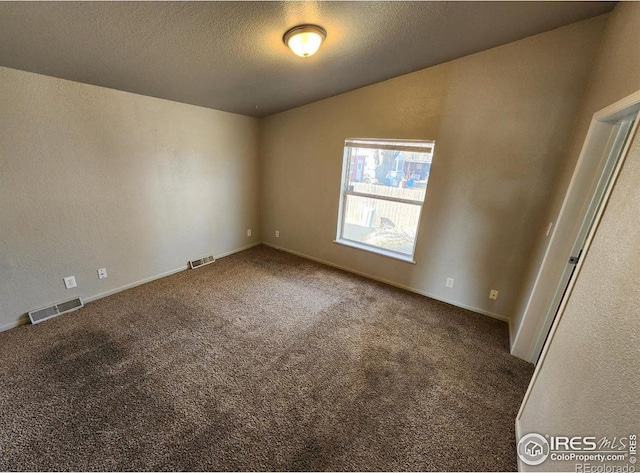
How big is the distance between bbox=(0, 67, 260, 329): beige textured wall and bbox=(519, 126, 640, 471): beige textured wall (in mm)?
3521

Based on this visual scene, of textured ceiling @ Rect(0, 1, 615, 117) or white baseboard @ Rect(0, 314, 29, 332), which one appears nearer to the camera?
textured ceiling @ Rect(0, 1, 615, 117)

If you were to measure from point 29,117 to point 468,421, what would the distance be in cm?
377

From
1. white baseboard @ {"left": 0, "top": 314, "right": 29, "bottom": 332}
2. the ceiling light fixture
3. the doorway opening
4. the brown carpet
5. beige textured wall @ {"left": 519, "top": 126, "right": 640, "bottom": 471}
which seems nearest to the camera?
beige textured wall @ {"left": 519, "top": 126, "right": 640, "bottom": 471}

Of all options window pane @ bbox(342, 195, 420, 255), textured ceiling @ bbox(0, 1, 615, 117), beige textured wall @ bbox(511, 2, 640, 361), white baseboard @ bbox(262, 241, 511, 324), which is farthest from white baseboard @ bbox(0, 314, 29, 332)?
beige textured wall @ bbox(511, 2, 640, 361)

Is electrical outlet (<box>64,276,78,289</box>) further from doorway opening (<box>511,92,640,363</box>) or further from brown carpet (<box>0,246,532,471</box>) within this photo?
doorway opening (<box>511,92,640,363</box>)

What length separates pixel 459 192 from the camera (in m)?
2.58

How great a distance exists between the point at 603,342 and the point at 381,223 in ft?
8.19

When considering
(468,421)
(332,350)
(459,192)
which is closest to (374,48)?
(459,192)

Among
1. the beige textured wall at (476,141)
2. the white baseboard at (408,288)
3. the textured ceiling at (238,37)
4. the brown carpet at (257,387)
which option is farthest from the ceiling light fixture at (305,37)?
the white baseboard at (408,288)

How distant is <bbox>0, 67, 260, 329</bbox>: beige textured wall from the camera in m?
1.98

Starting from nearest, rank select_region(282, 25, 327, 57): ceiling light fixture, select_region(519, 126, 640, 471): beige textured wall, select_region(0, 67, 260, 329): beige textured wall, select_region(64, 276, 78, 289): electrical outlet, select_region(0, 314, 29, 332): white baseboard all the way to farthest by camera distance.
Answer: select_region(519, 126, 640, 471): beige textured wall
select_region(282, 25, 327, 57): ceiling light fixture
select_region(0, 67, 260, 329): beige textured wall
select_region(0, 314, 29, 332): white baseboard
select_region(64, 276, 78, 289): electrical outlet

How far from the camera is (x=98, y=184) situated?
7.88 ft

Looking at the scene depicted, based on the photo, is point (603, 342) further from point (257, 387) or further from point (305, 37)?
point (305, 37)

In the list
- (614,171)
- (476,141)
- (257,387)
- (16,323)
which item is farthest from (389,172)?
(16,323)
